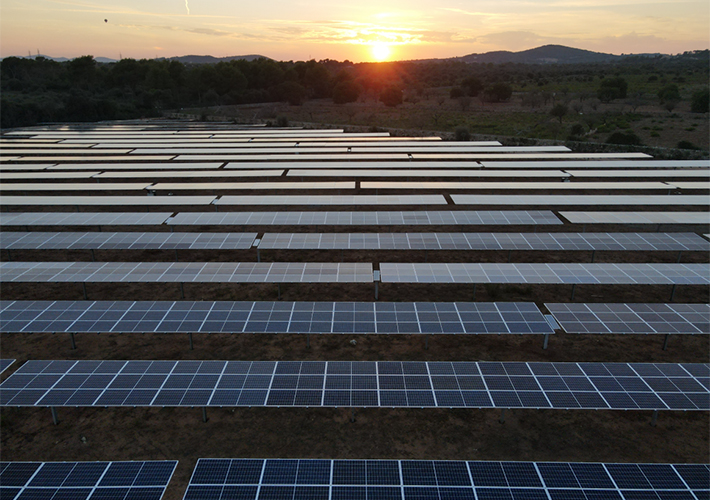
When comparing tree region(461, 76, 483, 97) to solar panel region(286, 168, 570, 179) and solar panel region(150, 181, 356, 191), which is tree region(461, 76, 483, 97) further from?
solar panel region(150, 181, 356, 191)

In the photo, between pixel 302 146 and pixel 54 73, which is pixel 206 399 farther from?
pixel 54 73

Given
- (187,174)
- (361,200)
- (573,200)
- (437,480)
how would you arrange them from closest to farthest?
(437,480) < (361,200) < (573,200) < (187,174)

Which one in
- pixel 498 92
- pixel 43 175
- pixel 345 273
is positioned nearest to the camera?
pixel 345 273

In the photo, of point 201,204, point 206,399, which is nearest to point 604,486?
point 206,399

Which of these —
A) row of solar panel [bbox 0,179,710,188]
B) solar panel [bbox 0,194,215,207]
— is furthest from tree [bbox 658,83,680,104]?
solar panel [bbox 0,194,215,207]

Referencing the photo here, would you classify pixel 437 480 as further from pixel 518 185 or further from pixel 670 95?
pixel 670 95

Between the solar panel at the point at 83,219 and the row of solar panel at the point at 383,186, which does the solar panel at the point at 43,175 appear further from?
the solar panel at the point at 83,219

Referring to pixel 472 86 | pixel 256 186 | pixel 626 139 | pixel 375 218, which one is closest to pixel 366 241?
pixel 375 218
